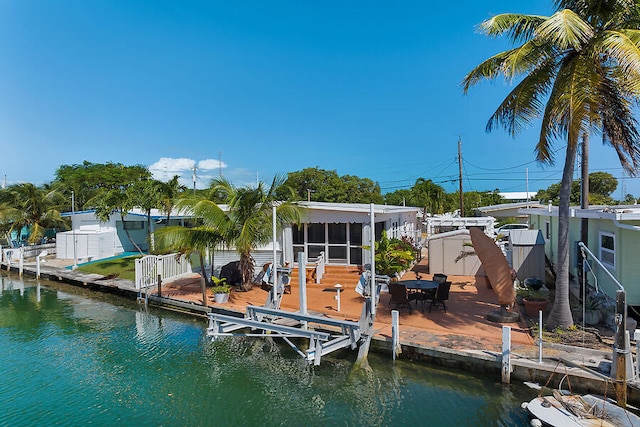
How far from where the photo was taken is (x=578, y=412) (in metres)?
6.35

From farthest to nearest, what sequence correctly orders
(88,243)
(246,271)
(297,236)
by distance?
(88,243) → (297,236) → (246,271)

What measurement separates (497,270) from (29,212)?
31381 millimetres

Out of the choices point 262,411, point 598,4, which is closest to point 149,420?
point 262,411

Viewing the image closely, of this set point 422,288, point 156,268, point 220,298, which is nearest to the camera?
point 422,288

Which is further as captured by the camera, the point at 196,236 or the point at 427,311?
the point at 196,236

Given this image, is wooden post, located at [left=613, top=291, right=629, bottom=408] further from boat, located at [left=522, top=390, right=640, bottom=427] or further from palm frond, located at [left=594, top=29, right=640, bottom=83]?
palm frond, located at [left=594, top=29, right=640, bottom=83]

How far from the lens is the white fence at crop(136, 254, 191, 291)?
16016 millimetres

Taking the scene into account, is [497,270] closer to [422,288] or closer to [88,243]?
[422,288]

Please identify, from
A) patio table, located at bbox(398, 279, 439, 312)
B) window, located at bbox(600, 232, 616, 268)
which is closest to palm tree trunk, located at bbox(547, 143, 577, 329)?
window, located at bbox(600, 232, 616, 268)

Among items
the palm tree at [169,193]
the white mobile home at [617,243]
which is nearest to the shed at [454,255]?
the white mobile home at [617,243]

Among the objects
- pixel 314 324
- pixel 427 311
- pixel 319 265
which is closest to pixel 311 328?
pixel 314 324

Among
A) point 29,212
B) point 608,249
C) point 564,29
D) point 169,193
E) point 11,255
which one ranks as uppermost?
point 564,29

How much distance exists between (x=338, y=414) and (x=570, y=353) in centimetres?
502

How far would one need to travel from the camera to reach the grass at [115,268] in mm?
20027
